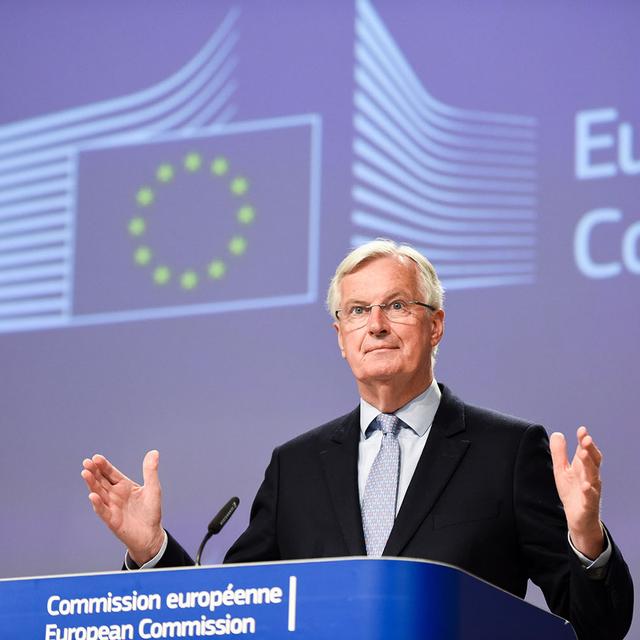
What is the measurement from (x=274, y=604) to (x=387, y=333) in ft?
3.96

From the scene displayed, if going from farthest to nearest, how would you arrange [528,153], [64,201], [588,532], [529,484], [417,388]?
[64,201]
[528,153]
[417,388]
[529,484]
[588,532]

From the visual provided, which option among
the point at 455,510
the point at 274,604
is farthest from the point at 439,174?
the point at 274,604

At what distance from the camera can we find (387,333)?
297 cm

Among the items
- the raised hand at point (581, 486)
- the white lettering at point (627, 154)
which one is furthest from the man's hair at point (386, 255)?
the white lettering at point (627, 154)

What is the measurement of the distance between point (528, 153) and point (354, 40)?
0.85m

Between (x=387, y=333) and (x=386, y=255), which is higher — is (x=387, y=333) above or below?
below

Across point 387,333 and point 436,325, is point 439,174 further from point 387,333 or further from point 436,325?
point 387,333

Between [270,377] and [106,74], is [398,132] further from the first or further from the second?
[106,74]

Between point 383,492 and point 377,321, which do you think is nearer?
point 383,492

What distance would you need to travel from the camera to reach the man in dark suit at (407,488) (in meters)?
2.55

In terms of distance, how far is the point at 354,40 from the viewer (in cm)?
455

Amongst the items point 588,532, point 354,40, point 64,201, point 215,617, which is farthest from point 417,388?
point 64,201

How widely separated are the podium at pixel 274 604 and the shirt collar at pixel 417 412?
2.96ft

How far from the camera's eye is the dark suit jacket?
2652mm
